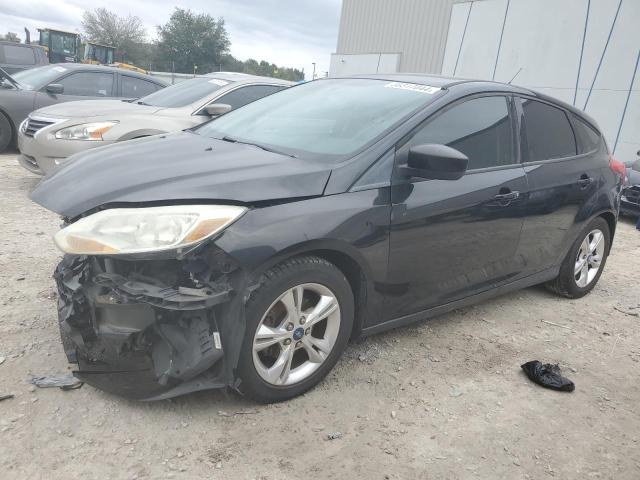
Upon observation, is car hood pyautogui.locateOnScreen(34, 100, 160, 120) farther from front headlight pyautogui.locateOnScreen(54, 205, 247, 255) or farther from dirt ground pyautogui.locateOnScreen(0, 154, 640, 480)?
front headlight pyautogui.locateOnScreen(54, 205, 247, 255)

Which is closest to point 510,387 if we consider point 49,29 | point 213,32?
point 49,29

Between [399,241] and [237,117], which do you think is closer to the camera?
[399,241]

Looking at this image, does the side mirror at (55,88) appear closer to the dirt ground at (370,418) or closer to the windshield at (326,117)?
the dirt ground at (370,418)

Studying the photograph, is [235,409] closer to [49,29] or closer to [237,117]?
[237,117]

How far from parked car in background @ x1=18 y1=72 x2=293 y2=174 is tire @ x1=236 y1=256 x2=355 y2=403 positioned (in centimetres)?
305

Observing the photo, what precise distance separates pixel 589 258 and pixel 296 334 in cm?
312

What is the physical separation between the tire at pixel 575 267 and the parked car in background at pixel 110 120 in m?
3.37

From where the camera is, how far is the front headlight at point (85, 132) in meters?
5.66

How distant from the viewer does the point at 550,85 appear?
12.5 metres

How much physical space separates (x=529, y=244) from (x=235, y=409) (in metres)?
2.30

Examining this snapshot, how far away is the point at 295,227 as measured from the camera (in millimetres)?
2385

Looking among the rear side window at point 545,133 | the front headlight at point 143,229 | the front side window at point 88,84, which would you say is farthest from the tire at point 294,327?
the front side window at point 88,84

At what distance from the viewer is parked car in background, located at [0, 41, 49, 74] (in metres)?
12.8

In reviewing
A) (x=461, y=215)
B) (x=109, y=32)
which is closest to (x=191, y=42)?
(x=109, y=32)
